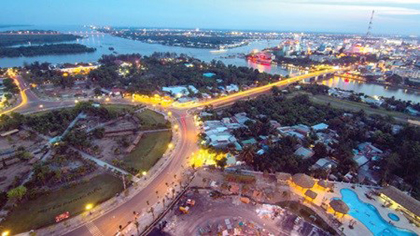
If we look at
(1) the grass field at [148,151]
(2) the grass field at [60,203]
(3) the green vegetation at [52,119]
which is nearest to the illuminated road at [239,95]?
(1) the grass field at [148,151]

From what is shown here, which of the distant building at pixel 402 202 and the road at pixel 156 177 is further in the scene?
the distant building at pixel 402 202

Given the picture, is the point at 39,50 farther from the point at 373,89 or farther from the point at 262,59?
the point at 373,89

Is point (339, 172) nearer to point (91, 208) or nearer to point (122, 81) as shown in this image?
point (91, 208)

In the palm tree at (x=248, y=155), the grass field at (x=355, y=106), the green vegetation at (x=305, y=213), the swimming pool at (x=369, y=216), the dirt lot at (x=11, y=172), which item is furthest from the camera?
the grass field at (x=355, y=106)

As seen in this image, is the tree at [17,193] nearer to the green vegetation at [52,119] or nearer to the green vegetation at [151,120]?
the green vegetation at [52,119]

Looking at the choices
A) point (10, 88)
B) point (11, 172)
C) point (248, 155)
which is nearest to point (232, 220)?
point (248, 155)

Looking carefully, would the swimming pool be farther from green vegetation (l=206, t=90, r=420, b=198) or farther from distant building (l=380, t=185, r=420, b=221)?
green vegetation (l=206, t=90, r=420, b=198)

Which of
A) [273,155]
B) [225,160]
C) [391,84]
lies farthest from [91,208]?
[391,84]

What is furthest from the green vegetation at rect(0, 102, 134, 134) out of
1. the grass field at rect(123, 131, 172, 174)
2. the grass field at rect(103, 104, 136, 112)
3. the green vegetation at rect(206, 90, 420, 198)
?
the green vegetation at rect(206, 90, 420, 198)
